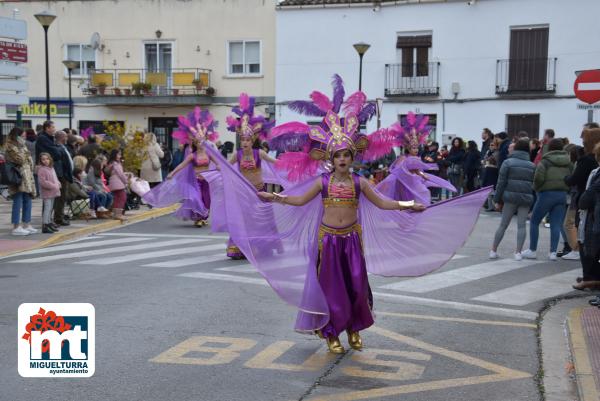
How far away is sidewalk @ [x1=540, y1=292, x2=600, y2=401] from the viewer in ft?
18.4

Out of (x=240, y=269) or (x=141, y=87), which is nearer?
(x=240, y=269)

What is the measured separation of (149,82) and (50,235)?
65.5ft

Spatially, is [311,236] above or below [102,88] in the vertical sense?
below

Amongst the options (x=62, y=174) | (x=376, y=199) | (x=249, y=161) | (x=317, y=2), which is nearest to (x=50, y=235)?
(x=62, y=174)

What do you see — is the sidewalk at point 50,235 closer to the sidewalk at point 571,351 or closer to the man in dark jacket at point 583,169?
the sidewalk at point 571,351

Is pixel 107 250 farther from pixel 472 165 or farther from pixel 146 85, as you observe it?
pixel 146 85

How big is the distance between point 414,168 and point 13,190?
697 cm

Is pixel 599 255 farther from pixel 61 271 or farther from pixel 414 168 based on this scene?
pixel 61 271

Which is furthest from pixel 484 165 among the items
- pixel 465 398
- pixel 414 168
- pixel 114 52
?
pixel 114 52

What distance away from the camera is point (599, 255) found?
8.48 m

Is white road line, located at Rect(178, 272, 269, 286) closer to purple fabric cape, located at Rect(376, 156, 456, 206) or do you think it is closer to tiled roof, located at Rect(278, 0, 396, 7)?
purple fabric cape, located at Rect(376, 156, 456, 206)

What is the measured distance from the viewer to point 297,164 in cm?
692

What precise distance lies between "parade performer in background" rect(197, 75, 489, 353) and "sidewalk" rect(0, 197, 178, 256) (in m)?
6.94

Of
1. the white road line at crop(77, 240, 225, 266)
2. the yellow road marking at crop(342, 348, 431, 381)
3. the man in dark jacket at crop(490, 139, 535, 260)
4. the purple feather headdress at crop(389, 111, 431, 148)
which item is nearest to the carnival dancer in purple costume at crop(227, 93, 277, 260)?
the white road line at crop(77, 240, 225, 266)
